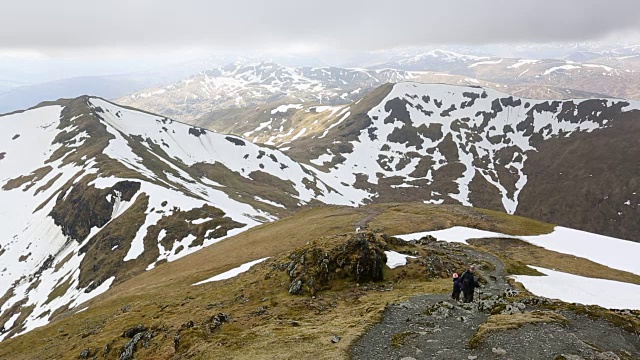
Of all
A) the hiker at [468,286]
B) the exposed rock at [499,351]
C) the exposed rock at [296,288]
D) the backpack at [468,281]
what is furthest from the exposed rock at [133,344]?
the exposed rock at [499,351]

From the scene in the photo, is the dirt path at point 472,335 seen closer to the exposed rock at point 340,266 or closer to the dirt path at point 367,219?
the exposed rock at point 340,266

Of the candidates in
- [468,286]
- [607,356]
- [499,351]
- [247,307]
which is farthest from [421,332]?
[247,307]

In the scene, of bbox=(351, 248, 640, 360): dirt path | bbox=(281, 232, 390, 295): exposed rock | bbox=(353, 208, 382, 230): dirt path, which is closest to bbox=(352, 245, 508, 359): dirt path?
bbox=(351, 248, 640, 360): dirt path

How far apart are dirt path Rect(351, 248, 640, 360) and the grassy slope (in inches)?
78.5

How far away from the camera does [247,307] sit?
3791cm

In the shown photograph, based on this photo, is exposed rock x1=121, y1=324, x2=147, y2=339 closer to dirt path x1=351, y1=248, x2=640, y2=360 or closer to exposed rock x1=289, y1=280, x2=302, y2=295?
exposed rock x1=289, y1=280, x2=302, y2=295

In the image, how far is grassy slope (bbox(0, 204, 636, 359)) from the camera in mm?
26266

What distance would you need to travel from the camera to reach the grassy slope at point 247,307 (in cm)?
2627

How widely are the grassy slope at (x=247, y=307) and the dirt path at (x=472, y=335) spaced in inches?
78.5

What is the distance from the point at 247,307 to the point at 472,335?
73.7ft

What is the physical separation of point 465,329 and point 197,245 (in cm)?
9046

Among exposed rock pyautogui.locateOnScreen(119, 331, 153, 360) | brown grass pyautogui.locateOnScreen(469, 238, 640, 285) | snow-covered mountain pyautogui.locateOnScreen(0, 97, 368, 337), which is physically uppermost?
exposed rock pyautogui.locateOnScreen(119, 331, 153, 360)

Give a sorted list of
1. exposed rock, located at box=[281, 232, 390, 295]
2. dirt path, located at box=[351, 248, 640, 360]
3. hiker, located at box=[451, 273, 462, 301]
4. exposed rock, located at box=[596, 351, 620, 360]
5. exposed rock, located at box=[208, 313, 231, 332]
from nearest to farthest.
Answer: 1. exposed rock, located at box=[596, 351, 620, 360]
2. dirt path, located at box=[351, 248, 640, 360]
3. hiker, located at box=[451, 273, 462, 301]
4. exposed rock, located at box=[208, 313, 231, 332]
5. exposed rock, located at box=[281, 232, 390, 295]

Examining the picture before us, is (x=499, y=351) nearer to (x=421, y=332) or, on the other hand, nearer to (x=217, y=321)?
(x=421, y=332)
